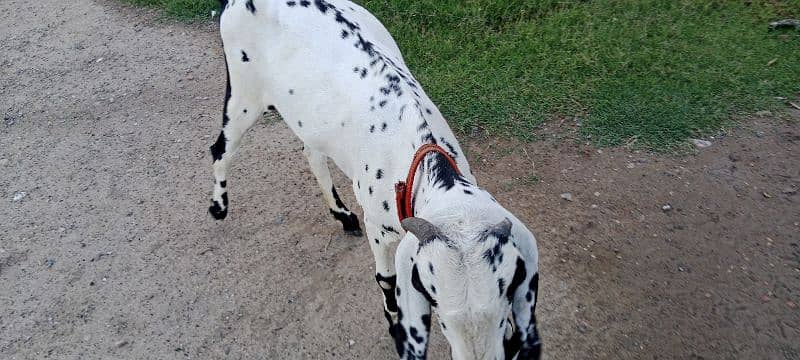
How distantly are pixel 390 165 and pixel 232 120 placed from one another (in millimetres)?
1328

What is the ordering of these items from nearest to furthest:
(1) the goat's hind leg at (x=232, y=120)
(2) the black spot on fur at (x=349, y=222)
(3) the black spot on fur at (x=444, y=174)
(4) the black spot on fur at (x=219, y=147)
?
1. (3) the black spot on fur at (x=444, y=174)
2. (1) the goat's hind leg at (x=232, y=120)
3. (4) the black spot on fur at (x=219, y=147)
4. (2) the black spot on fur at (x=349, y=222)

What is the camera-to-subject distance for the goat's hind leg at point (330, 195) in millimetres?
3805

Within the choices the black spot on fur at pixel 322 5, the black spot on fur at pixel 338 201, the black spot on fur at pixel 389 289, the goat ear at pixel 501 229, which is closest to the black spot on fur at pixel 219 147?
the black spot on fur at pixel 338 201

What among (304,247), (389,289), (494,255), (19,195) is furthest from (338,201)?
(19,195)

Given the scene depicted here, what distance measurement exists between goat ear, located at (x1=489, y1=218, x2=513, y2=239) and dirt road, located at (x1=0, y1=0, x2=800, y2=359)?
1.37 metres

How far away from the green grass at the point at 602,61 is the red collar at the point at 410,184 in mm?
2116

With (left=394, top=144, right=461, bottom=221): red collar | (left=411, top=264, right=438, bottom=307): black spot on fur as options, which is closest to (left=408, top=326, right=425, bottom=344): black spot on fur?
(left=411, top=264, right=438, bottom=307): black spot on fur

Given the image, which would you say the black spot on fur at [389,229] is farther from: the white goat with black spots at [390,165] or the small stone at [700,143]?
the small stone at [700,143]

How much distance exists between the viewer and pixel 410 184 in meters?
2.45

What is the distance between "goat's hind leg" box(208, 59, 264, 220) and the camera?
352 cm

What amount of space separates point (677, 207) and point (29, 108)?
17.0 feet

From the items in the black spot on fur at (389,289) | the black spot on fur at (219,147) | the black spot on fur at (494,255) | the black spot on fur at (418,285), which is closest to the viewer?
the black spot on fur at (494,255)

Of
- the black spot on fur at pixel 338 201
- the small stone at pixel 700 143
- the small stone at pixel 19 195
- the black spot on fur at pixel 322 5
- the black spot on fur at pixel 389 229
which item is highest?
the black spot on fur at pixel 322 5

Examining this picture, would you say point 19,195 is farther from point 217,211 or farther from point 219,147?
point 219,147
